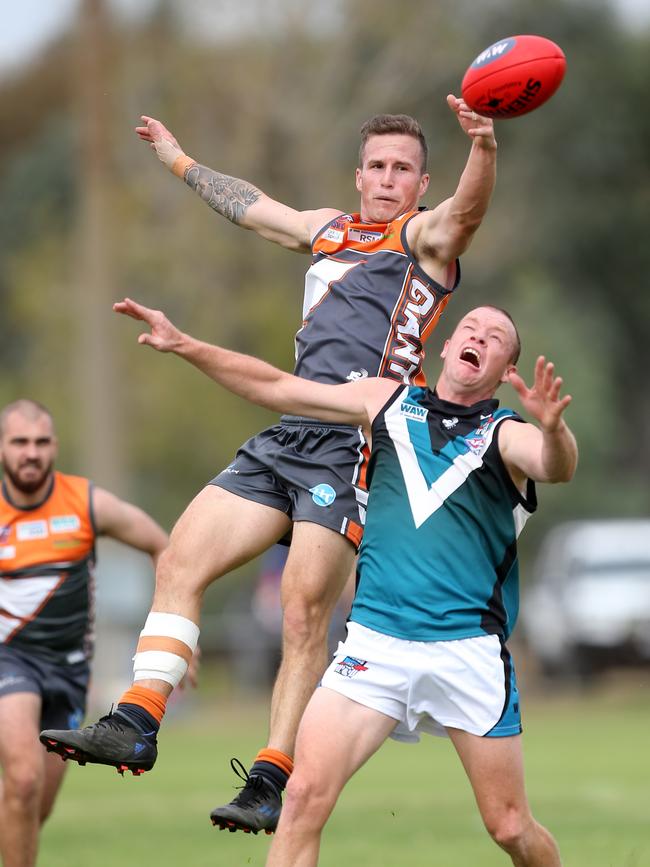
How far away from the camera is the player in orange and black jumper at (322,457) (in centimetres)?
703

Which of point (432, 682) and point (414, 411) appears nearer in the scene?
point (432, 682)

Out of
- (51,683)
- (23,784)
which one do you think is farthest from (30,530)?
(23,784)

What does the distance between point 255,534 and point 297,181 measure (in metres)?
25.8

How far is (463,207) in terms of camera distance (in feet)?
22.9

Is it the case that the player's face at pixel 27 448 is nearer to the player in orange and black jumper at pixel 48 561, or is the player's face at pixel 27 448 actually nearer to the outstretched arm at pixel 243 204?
the player in orange and black jumper at pixel 48 561

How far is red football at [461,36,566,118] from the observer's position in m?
6.73

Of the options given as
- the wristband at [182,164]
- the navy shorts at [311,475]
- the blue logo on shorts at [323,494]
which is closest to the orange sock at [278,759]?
the navy shorts at [311,475]

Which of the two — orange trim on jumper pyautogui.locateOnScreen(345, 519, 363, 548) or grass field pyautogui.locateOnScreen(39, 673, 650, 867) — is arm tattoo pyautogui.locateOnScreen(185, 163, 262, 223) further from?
grass field pyautogui.locateOnScreen(39, 673, 650, 867)

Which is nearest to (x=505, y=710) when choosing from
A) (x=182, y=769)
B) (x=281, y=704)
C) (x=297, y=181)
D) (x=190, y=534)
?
(x=281, y=704)

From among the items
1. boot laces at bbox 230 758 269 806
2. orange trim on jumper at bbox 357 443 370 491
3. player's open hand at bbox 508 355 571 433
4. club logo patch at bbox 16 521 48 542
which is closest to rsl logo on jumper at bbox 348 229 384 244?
orange trim on jumper at bbox 357 443 370 491

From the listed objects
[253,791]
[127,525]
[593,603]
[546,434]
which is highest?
[546,434]

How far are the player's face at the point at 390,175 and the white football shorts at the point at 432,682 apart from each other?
82.5 inches

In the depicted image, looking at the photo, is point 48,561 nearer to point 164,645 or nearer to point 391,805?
point 164,645

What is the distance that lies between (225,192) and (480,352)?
1867 mm
